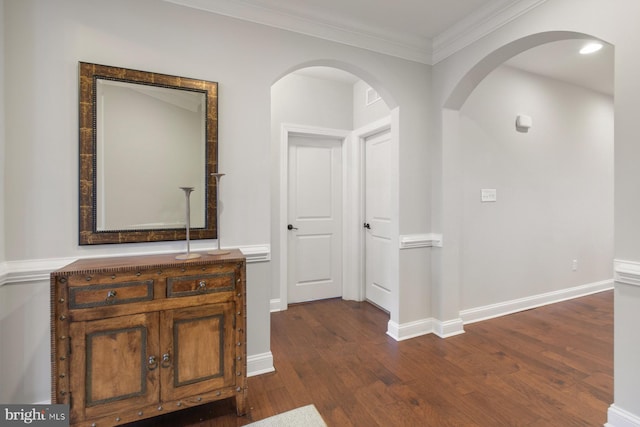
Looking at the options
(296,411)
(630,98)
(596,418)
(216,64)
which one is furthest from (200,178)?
(596,418)

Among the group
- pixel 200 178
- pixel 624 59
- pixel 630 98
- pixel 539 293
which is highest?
pixel 624 59

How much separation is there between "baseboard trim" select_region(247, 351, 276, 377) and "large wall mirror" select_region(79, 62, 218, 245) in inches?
35.1

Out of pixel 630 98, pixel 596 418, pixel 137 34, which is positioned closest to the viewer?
pixel 630 98

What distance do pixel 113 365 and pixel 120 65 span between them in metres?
1.66

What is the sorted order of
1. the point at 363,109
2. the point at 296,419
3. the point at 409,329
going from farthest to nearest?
the point at 363,109 → the point at 409,329 → the point at 296,419

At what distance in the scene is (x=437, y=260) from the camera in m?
2.81

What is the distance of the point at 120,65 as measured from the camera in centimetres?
183

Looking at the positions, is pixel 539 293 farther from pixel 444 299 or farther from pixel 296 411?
pixel 296 411

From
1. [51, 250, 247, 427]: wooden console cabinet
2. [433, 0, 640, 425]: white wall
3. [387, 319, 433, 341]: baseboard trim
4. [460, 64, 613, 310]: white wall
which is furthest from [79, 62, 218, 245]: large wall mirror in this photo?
[460, 64, 613, 310]: white wall

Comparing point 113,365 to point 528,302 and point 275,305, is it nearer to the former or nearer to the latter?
point 275,305

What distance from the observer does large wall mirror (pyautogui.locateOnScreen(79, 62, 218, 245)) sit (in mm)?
1759

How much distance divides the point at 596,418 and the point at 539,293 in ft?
6.77

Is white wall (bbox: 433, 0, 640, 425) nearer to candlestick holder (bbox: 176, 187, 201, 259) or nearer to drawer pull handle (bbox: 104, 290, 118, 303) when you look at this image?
candlestick holder (bbox: 176, 187, 201, 259)

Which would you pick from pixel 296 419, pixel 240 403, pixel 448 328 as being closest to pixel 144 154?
pixel 240 403
